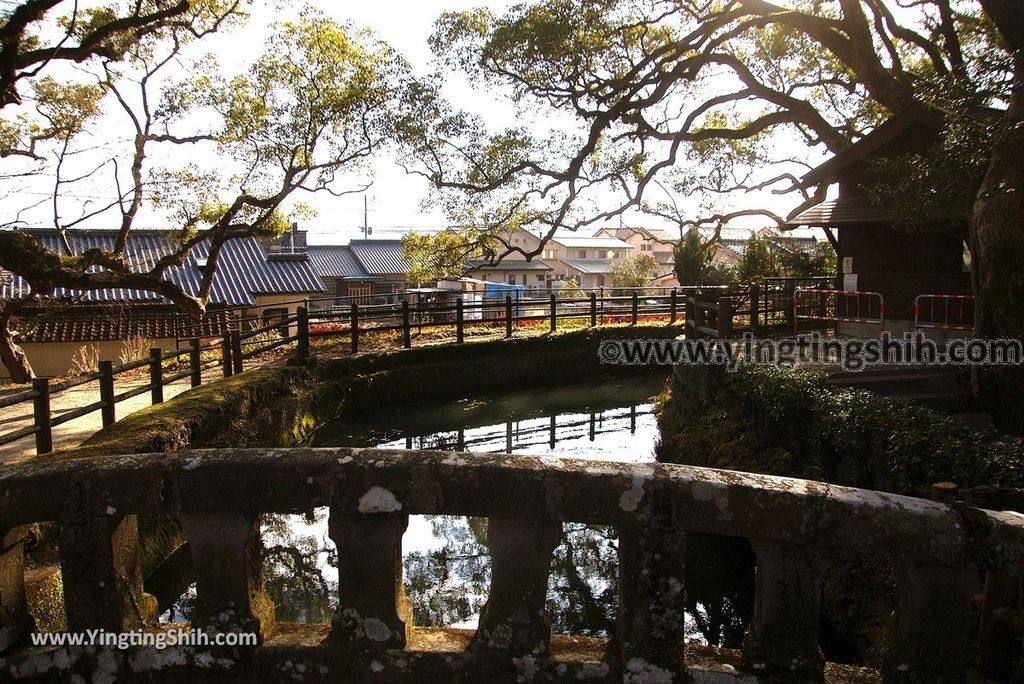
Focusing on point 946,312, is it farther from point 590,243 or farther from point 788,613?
point 590,243

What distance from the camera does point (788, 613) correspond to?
7.14 ft

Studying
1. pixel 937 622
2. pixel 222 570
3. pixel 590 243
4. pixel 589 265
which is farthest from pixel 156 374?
pixel 590 243

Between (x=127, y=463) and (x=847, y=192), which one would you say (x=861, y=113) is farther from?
(x=127, y=463)

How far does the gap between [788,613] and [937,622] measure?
422 mm

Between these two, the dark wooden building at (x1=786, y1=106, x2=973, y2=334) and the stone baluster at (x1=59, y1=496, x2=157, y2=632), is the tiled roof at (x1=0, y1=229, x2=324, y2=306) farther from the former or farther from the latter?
the stone baluster at (x1=59, y1=496, x2=157, y2=632)

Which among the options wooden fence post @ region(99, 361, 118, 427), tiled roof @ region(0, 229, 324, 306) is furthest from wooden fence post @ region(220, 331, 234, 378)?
tiled roof @ region(0, 229, 324, 306)

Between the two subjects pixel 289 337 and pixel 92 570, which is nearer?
pixel 92 570

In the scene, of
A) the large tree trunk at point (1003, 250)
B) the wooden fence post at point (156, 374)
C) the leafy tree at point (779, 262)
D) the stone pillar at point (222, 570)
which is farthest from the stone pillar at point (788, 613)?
the leafy tree at point (779, 262)

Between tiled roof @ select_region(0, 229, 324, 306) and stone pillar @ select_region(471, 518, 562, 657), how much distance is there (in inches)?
818

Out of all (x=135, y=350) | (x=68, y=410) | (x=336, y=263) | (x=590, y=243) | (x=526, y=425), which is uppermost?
(x=590, y=243)

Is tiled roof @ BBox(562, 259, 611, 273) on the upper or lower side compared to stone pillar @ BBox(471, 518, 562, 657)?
upper

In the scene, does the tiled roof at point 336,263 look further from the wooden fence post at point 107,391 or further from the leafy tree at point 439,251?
the wooden fence post at point 107,391

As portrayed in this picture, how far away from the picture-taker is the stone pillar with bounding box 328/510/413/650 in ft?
7.39

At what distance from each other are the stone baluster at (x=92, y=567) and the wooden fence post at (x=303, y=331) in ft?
31.6
